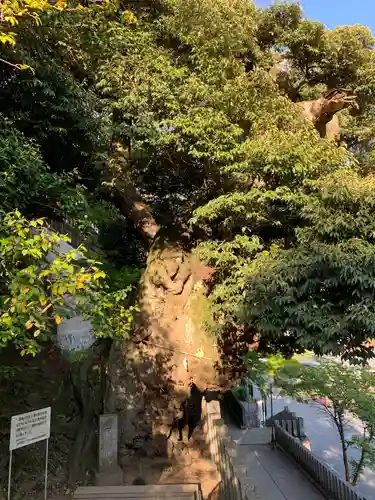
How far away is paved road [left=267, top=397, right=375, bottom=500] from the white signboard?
23.4 ft

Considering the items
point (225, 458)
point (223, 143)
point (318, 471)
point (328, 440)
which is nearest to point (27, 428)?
point (225, 458)

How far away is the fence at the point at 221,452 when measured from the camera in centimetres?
536

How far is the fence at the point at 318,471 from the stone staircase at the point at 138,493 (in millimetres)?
2830

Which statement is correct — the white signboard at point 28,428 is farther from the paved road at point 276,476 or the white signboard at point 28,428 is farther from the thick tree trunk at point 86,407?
the paved road at point 276,476

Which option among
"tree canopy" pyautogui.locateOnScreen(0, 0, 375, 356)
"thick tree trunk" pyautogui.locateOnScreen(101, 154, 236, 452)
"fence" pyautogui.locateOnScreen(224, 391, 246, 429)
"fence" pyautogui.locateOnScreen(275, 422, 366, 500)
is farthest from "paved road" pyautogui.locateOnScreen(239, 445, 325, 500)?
"tree canopy" pyautogui.locateOnScreen(0, 0, 375, 356)

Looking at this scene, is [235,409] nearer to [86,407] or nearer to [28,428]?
[86,407]

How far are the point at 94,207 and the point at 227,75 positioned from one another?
3.90 meters

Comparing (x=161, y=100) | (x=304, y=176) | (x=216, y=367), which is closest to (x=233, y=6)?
(x=161, y=100)

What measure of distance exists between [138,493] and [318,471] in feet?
14.8

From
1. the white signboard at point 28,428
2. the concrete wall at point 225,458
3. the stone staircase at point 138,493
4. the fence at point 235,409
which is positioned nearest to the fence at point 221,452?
the concrete wall at point 225,458

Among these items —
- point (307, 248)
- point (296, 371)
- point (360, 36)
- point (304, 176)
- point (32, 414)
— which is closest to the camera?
point (32, 414)

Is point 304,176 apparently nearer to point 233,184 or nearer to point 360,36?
point 233,184

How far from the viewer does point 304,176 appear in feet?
24.3

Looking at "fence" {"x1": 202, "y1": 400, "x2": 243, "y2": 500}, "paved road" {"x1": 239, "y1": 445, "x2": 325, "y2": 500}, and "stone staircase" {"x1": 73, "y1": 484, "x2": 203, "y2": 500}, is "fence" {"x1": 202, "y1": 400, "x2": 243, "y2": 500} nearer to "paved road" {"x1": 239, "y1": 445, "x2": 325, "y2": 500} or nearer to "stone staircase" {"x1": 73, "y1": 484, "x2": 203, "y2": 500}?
"stone staircase" {"x1": 73, "y1": 484, "x2": 203, "y2": 500}
